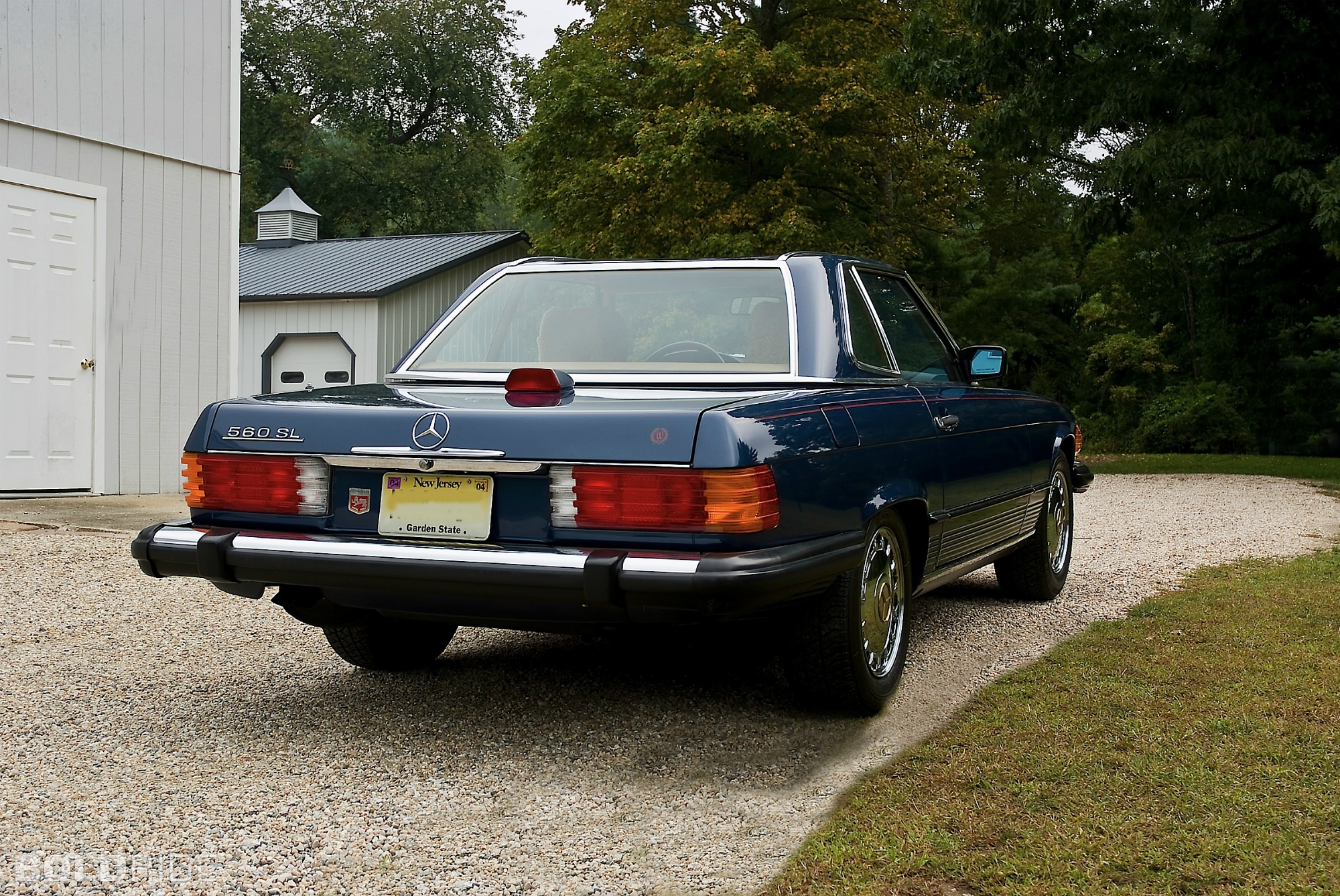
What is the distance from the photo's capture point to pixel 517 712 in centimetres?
406

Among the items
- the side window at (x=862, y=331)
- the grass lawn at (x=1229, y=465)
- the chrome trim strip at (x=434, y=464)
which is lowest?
the grass lawn at (x=1229, y=465)

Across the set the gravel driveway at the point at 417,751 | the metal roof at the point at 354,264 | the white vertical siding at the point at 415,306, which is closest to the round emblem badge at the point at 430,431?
the gravel driveway at the point at 417,751

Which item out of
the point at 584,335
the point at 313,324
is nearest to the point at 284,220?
the point at 313,324

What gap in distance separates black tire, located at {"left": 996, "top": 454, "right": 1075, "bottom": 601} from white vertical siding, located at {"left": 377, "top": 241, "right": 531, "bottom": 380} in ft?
51.7

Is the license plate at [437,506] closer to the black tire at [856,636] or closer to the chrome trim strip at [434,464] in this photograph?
the chrome trim strip at [434,464]

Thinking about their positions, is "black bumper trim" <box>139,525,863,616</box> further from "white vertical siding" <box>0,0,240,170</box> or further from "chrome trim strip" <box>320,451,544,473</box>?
"white vertical siding" <box>0,0,240,170</box>

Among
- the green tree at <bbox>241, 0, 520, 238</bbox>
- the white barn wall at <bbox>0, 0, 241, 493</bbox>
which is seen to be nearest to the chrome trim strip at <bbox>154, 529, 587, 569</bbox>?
the white barn wall at <bbox>0, 0, 241, 493</bbox>

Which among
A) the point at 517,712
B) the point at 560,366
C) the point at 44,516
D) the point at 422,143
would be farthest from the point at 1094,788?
the point at 422,143

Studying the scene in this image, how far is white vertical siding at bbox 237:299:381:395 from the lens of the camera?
71.8 ft

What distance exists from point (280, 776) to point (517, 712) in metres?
0.86

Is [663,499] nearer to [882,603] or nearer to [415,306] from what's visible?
[882,603]

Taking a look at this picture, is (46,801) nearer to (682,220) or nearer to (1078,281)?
(682,220)

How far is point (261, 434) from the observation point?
3643mm

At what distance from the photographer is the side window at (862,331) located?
4293mm
